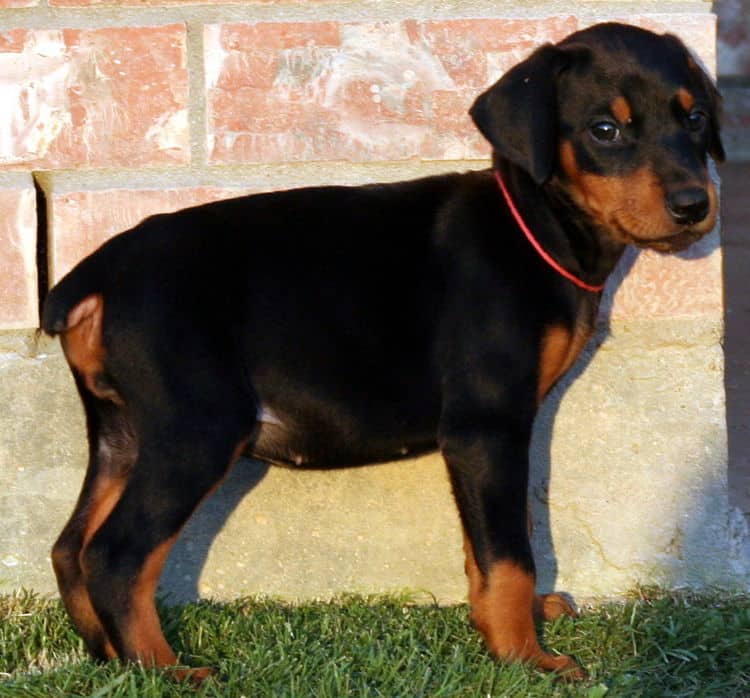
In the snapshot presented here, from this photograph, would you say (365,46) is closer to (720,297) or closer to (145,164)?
(145,164)

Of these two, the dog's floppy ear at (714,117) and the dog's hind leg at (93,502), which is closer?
the dog's hind leg at (93,502)

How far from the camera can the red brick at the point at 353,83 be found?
408cm

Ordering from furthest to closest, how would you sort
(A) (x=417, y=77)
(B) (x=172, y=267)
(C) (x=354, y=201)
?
1. (A) (x=417, y=77)
2. (C) (x=354, y=201)
3. (B) (x=172, y=267)

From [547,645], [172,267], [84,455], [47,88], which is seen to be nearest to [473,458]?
[547,645]

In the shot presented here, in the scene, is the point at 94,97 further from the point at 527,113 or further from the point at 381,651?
the point at 381,651

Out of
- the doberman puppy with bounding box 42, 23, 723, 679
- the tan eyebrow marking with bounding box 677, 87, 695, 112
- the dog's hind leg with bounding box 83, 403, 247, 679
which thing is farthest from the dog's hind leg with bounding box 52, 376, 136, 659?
the tan eyebrow marking with bounding box 677, 87, 695, 112

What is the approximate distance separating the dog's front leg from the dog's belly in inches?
6.1

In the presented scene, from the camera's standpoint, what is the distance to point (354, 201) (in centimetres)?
385

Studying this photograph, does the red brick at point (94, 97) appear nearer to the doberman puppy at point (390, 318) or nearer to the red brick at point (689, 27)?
the doberman puppy at point (390, 318)

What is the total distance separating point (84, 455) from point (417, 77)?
1448 mm

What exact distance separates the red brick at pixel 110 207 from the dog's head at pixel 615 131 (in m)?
0.89

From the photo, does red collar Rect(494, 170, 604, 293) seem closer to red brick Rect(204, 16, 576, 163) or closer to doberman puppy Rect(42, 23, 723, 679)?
doberman puppy Rect(42, 23, 723, 679)

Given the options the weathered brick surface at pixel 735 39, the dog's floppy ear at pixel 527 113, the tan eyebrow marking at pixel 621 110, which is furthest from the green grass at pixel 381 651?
the weathered brick surface at pixel 735 39

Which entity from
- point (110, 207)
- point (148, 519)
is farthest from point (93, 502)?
point (110, 207)
